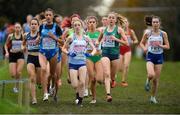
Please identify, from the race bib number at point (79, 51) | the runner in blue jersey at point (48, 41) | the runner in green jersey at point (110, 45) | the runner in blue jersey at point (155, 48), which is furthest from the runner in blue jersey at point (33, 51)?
the runner in blue jersey at point (155, 48)

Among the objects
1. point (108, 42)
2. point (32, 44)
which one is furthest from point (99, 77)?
point (32, 44)

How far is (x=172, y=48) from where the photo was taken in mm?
60594

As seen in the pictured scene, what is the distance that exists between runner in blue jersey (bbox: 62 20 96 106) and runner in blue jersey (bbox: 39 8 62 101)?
71 cm

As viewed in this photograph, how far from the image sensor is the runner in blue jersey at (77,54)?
19156mm

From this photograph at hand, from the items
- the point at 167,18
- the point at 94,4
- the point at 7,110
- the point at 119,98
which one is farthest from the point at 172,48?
the point at 7,110

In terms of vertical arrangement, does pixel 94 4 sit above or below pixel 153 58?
above

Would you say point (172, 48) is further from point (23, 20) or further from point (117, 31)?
point (117, 31)

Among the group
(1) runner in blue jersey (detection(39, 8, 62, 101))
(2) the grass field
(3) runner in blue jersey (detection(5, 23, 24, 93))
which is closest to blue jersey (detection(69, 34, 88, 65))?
(1) runner in blue jersey (detection(39, 8, 62, 101))

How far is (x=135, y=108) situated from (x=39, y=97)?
391 centimetres

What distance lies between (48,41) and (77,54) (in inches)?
45.7

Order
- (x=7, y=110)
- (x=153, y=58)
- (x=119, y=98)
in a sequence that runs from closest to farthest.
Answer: (x=7, y=110), (x=153, y=58), (x=119, y=98)

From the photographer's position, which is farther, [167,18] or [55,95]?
[167,18]

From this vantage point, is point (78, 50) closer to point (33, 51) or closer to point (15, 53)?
point (33, 51)

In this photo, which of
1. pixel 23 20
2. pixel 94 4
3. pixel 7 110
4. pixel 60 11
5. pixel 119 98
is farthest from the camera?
Result: pixel 94 4
